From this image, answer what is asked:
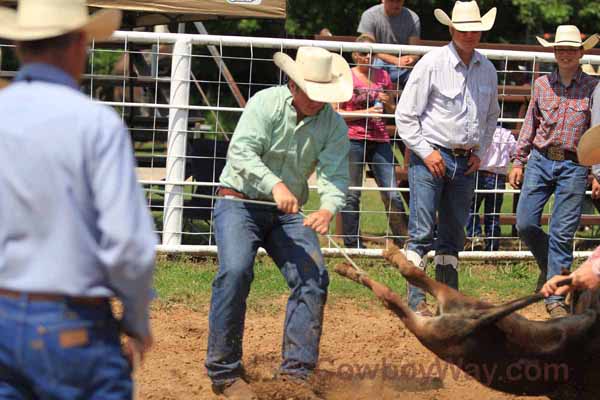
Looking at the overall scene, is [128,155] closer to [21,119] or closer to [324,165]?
[21,119]

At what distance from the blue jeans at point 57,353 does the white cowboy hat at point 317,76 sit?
8.33ft

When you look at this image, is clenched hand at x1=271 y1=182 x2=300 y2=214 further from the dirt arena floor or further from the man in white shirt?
the man in white shirt

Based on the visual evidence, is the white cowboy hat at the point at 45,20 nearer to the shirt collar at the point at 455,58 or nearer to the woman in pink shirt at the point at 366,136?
the shirt collar at the point at 455,58

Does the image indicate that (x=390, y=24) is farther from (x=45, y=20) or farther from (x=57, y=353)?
(x=57, y=353)

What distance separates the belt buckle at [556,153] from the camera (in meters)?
7.32

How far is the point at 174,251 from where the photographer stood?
8.36 metres

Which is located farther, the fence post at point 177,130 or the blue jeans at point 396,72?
the blue jeans at point 396,72

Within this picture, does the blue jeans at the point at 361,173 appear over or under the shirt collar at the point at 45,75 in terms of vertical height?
under

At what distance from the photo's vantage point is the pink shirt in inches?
342

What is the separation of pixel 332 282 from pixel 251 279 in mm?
2847

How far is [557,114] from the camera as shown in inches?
290

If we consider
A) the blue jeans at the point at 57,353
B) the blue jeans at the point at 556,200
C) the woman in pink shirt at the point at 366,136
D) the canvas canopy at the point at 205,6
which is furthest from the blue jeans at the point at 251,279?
the canvas canopy at the point at 205,6

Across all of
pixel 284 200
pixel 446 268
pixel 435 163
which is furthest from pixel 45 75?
pixel 446 268

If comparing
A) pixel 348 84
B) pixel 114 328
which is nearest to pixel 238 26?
pixel 348 84
